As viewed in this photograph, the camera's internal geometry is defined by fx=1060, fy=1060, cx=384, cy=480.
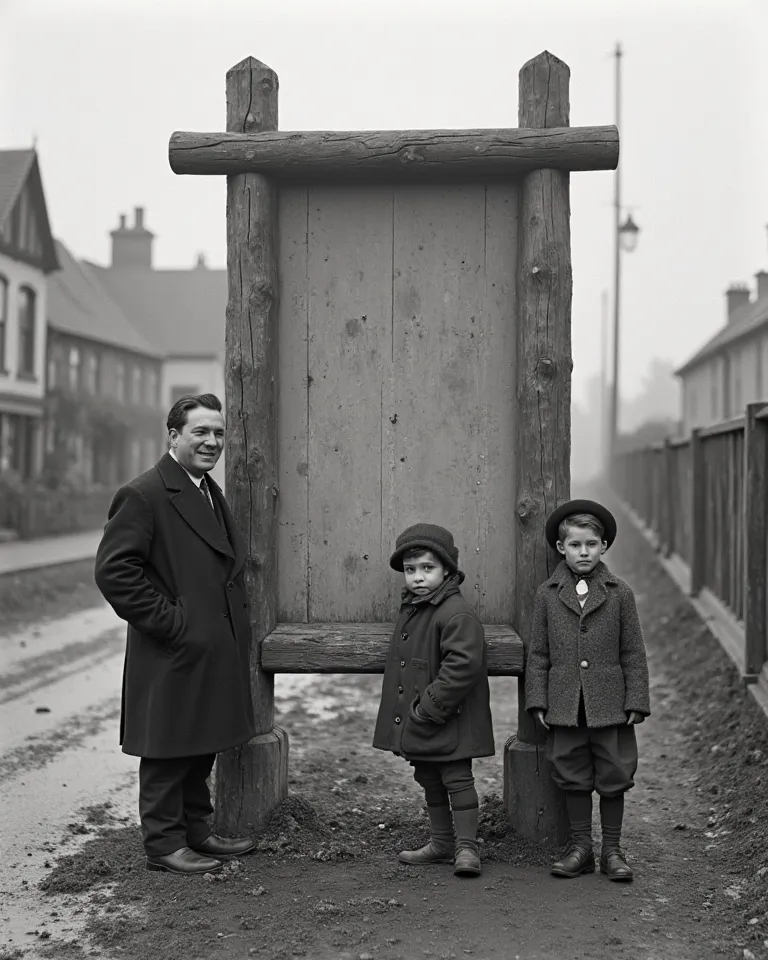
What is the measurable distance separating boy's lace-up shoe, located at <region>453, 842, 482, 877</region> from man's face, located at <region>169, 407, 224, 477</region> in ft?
5.94

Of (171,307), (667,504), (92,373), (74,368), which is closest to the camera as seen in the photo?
(667,504)

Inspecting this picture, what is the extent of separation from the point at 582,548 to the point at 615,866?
4.01 ft

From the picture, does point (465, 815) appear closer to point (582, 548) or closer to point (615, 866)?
point (615, 866)

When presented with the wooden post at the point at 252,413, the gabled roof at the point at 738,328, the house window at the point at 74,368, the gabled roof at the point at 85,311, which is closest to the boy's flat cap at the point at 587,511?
→ the wooden post at the point at 252,413

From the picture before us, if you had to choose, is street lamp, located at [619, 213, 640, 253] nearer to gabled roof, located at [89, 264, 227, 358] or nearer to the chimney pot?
the chimney pot

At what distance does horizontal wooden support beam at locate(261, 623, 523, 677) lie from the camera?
4.43 metres

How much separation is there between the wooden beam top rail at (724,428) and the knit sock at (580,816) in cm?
311

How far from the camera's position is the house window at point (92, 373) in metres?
33.0

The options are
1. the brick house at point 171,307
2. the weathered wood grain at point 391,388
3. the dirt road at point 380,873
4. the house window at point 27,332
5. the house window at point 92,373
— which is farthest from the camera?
the brick house at point 171,307

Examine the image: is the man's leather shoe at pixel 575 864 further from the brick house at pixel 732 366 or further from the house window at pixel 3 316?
the brick house at pixel 732 366

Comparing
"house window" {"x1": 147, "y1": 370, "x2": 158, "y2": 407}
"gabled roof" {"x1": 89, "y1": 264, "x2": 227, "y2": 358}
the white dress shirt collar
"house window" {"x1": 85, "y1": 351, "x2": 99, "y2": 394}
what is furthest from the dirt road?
"gabled roof" {"x1": 89, "y1": 264, "x2": 227, "y2": 358}

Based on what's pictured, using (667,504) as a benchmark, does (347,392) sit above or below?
above

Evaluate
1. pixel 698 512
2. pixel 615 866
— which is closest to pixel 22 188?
pixel 698 512

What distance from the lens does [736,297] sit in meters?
38.4
